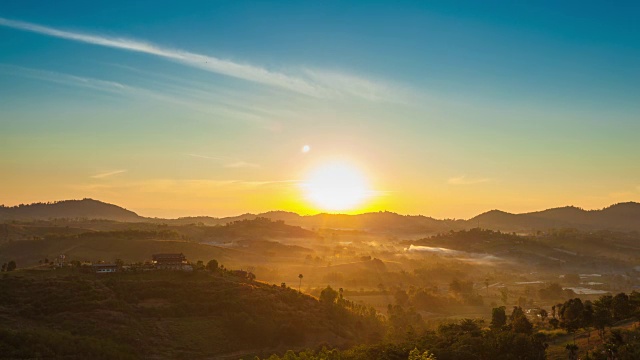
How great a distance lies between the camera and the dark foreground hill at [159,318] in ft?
359

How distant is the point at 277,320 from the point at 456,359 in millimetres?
71224

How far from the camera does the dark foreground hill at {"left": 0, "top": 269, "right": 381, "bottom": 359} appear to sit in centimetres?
10938

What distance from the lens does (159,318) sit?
5182 inches

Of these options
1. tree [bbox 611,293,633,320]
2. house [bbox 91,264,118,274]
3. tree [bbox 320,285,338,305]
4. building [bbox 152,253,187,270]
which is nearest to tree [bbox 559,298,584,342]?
tree [bbox 611,293,633,320]

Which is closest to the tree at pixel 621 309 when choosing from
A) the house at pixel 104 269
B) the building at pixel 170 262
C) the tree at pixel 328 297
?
the tree at pixel 328 297

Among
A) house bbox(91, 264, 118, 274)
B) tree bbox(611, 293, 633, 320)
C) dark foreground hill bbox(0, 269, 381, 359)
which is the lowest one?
dark foreground hill bbox(0, 269, 381, 359)

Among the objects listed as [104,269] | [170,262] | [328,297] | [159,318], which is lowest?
[159,318]

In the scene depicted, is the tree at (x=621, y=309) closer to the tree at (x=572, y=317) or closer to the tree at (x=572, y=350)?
the tree at (x=572, y=317)

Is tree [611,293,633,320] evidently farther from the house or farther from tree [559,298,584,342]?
the house

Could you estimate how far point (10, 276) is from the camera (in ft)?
461

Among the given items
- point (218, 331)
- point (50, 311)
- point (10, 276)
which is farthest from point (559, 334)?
point (10, 276)

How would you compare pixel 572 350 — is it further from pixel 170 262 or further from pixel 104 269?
pixel 104 269

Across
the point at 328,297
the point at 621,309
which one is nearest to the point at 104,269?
the point at 328,297

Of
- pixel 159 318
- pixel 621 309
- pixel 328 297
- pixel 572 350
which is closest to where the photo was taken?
pixel 572 350
